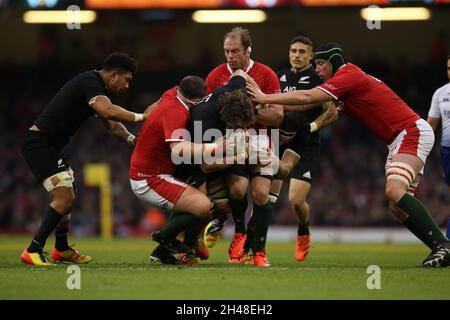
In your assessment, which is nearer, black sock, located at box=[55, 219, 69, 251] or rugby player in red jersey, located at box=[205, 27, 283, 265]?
rugby player in red jersey, located at box=[205, 27, 283, 265]

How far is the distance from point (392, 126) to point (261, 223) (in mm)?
1863

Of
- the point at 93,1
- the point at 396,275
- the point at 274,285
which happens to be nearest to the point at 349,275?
the point at 396,275

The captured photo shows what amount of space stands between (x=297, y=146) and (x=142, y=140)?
9.32ft

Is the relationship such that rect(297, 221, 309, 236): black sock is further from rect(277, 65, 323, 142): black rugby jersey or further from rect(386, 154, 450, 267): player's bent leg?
rect(386, 154, 450, 267): player's bent leg

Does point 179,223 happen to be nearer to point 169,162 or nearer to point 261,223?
point 169,162

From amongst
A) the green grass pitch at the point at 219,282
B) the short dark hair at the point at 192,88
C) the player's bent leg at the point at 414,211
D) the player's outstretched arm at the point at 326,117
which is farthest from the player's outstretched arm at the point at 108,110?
the player's bent leg at the point at 414,211

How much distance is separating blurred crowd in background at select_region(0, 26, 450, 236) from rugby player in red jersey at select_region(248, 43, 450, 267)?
13.8 m

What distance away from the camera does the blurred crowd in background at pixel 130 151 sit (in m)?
24.9

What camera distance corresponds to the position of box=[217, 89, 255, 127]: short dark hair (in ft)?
30.7

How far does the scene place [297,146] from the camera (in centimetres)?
1204

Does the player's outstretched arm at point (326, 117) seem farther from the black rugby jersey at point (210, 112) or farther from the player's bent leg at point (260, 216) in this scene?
the black rugby jersey at point (210, 112)

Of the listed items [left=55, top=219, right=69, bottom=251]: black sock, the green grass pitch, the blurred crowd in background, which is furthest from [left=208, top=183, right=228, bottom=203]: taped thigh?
the blurred crowd in background

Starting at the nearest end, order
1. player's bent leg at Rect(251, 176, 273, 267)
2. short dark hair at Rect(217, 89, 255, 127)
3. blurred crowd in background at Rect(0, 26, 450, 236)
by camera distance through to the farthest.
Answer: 1. short dark hair at Rect(217, 89, 255, 127)
2. player's bent leg at Rect(251, 176, 273, 267)
3. blurred crowd in background at Rect(0, 26, 450, 236)
